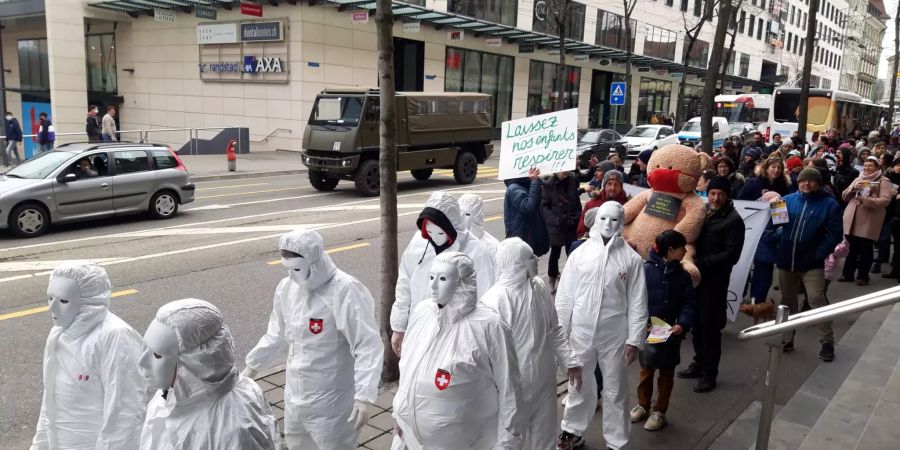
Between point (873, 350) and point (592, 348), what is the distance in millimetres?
3466

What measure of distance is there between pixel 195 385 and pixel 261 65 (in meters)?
25.7

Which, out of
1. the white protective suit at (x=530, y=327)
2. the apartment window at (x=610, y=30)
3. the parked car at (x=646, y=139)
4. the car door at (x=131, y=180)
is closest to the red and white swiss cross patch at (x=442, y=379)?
the white protective suit at (x=530, y=327)

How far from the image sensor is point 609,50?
1490 inches

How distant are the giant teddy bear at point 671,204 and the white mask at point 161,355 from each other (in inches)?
166

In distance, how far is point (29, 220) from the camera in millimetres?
11219

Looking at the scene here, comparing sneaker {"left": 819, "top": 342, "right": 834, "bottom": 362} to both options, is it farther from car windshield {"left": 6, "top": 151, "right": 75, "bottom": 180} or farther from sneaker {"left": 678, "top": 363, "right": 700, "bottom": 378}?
car windshield {"left": 6, "top": 151, "right": 75, "bottom": 180}

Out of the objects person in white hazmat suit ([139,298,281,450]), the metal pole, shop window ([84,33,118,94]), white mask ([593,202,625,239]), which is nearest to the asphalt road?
the metal pole

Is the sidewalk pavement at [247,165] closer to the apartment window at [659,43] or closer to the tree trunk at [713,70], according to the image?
the tree trunk at [713,70]

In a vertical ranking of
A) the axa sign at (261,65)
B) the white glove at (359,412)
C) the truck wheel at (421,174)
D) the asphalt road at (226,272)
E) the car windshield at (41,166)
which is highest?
the axa sign at (261,65)

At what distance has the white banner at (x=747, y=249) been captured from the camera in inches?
264

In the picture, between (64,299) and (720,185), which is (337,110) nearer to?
(720,185)

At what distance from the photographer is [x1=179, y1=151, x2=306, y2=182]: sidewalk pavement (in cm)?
2003

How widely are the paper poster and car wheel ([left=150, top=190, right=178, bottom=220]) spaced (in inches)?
335

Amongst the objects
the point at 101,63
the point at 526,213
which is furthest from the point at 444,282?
the point at 101,63
